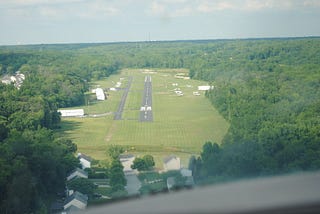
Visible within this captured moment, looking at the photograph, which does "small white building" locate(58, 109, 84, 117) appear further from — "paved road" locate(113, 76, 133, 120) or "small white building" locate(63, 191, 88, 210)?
"small white building" locate(63, 191, 88, 210)

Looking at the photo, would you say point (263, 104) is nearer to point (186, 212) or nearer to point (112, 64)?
point (186, 212)

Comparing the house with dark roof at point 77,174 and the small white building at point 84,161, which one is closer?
the house with dark roof at point 77,174

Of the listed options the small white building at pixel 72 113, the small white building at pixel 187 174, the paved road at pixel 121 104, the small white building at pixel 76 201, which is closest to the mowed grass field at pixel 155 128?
the paved road at pixel 121 104

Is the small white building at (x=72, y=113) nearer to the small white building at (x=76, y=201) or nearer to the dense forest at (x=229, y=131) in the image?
the dense forest at (x=229, y=131)

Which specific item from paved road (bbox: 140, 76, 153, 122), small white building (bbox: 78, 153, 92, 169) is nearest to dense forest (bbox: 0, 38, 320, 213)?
small white building (bbox: 78, 153, 92, 169)

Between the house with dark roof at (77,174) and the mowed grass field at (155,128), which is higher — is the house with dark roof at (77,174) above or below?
above

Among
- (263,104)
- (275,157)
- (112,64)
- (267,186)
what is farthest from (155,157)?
(112,64)
